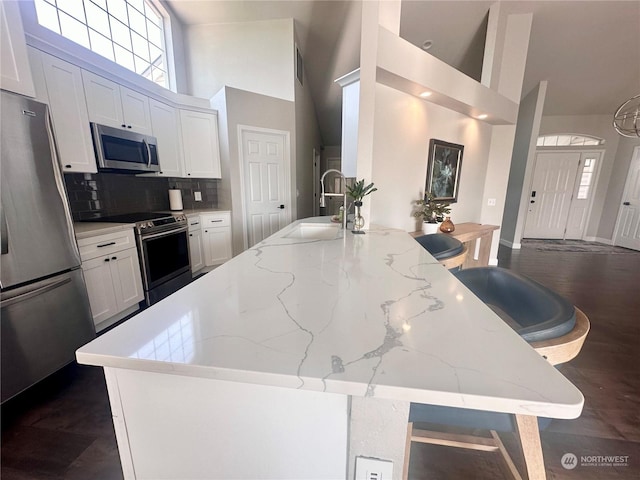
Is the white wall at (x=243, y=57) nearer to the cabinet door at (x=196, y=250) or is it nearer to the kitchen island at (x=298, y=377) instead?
the cabinet door at (x=196, y=250)

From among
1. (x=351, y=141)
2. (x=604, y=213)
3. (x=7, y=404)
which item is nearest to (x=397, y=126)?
(x=351, y=141)

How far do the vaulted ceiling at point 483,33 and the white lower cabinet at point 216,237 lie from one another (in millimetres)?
2963

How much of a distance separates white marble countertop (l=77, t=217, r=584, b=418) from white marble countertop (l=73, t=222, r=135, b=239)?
1.68 meters

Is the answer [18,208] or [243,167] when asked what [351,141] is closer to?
[243,167]

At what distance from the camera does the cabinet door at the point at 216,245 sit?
11.9ft

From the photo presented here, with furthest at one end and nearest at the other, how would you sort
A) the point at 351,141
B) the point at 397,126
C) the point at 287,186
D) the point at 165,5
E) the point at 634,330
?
the point at 287,186
the point at 165,5
the point at 397,126
the point at 351,141
the point at 634,330

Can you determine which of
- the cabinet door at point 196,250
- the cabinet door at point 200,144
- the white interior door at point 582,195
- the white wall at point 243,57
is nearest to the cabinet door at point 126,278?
the cabinet door at point 196,250

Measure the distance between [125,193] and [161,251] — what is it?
96 centimetres

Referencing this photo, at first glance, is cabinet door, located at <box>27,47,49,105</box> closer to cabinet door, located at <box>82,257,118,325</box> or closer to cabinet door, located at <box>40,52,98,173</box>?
cabinet door, located at <box>40,52,98,173</box>

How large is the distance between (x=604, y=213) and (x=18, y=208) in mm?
9252

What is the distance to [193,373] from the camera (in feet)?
1.76

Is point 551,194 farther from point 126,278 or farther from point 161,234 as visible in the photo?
point 126,278

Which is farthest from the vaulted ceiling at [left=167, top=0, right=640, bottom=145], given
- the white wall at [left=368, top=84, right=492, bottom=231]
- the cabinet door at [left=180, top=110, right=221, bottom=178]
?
the cabinet door at [left=180, top=110, right=221, bottom=178]

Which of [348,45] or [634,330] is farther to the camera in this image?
[348,45]
